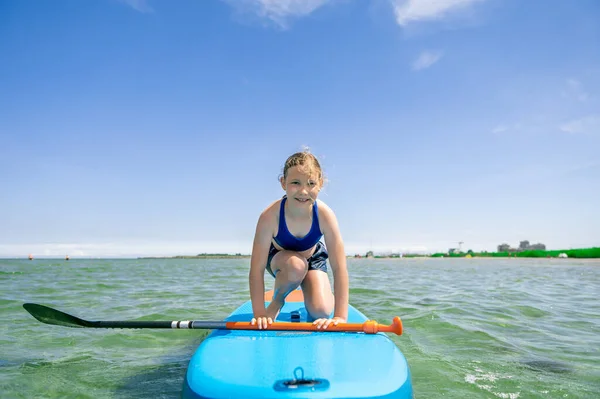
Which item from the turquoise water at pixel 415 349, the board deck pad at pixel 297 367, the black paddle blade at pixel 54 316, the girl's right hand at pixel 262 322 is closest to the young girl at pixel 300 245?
the girl's right hand at pixel 262 322

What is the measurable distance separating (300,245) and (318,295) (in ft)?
1.35

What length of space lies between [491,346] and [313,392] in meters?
2.99

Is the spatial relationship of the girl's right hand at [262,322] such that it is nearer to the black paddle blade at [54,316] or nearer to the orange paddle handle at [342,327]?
the orange paddle handle at [342,327]

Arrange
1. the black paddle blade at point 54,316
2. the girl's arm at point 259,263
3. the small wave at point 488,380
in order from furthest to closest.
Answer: the black paddle blade at point 54,316, the girl's arm at point 259,263, the small wave at point 488,380

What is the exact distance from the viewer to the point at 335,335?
7.67 ft

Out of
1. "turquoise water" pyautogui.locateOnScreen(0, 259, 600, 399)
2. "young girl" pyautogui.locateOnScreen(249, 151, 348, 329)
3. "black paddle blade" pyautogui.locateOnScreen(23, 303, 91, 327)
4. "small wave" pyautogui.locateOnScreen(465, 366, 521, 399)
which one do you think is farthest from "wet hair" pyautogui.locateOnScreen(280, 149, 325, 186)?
"black paddle blade" pyautogui.locateOnScreen(23, 303, 91, 327)

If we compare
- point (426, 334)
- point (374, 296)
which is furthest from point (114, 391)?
point (374, 296)

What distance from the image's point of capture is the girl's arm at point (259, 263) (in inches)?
107

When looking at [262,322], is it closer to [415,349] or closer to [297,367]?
[297,367]

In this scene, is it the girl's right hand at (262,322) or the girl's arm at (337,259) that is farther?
the girl's arm at (337,259)

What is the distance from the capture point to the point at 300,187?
109 inches

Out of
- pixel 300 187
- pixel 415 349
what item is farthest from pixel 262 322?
Answer: pixel 415 349

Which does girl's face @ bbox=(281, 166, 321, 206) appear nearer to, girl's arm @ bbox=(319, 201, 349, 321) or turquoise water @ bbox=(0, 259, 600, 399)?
girl's arm @ bbox=(319, 201, 349, 321)

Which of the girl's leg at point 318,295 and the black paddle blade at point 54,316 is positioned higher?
the girl's leg at point 318,295
